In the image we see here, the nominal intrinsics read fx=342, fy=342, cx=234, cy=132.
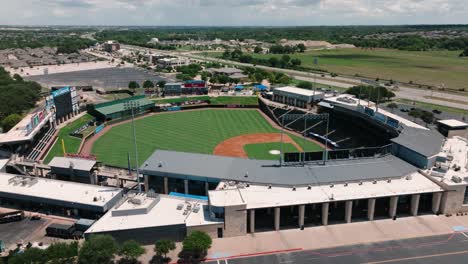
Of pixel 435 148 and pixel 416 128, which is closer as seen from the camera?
pixel 435 148

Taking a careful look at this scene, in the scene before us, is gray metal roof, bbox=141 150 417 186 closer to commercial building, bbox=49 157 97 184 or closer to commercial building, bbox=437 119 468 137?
commercial building, bbox=49 157 97 184

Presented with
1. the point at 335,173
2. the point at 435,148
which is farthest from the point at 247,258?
the point at 435,148

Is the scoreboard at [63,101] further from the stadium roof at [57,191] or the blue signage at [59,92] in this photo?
the stadium roof at [57,191]

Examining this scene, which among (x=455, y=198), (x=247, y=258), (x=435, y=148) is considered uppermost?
(x=435, y=148)

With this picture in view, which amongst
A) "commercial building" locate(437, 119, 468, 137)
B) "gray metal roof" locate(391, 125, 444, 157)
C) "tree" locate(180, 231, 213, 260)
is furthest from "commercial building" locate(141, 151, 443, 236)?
"commercial building" locate(437, 119, 468, 137)

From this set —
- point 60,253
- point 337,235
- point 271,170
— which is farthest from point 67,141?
point 337,235

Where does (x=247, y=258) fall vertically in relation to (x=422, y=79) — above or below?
below

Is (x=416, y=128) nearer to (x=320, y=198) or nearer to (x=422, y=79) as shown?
(x=320, y=198)
